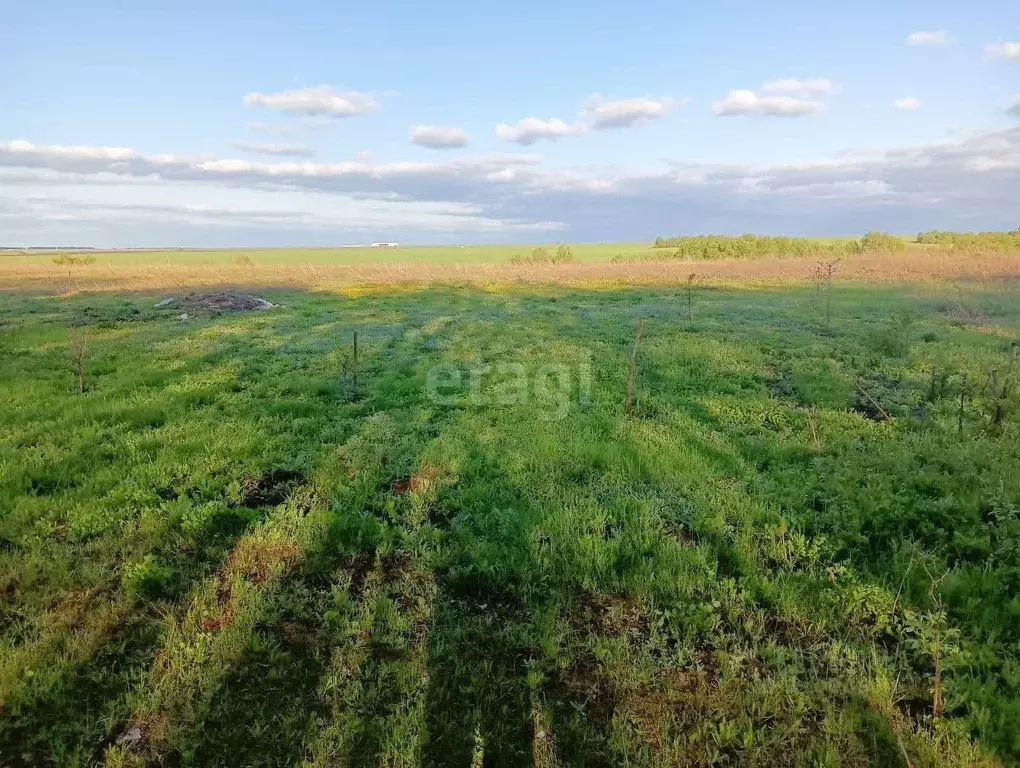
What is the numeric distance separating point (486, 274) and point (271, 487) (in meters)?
32.0

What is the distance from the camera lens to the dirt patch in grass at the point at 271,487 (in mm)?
5387

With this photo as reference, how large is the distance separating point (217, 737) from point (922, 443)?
6912 millimetres

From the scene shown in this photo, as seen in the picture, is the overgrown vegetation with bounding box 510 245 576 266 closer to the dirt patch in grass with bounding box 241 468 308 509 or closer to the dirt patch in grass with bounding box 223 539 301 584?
the dirt patch in grass with bounding box 241 468 308 509

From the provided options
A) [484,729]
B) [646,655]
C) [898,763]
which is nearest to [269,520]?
[484,729]

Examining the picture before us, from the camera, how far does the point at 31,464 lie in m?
5.79

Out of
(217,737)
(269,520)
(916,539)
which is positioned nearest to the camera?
(217,737)

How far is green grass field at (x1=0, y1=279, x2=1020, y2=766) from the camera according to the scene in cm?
290

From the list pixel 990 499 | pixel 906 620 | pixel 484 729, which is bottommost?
pixel 484 729

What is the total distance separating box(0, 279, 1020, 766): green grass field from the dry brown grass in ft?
80.8

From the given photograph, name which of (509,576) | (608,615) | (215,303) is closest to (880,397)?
(608,615)

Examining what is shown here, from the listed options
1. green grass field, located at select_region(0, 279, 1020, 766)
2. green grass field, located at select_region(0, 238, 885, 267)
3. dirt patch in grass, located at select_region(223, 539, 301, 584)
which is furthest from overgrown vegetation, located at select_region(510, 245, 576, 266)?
dirt patch in grass, located at select_region(223, 539, 301, 584)

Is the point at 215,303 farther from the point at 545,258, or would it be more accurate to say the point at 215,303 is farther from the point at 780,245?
the point at 780,245

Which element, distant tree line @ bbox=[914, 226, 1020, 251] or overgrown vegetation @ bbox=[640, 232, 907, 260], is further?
overgrown vegetation @ bbox=[640, 232, 907, 260]

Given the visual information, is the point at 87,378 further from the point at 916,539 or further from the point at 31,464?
the point at 916,539
